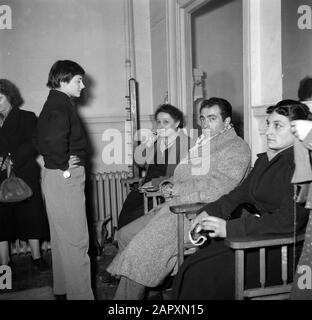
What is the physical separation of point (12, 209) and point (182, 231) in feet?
5.56

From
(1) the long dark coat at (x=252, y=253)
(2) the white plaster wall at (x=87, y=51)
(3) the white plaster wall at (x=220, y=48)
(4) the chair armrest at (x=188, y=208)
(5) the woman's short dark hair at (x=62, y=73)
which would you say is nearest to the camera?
(1) the long dark coat at (x=252, y=253)

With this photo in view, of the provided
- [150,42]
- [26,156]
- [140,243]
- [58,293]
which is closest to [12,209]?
[26,156]

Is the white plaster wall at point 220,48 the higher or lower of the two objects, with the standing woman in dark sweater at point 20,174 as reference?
higher

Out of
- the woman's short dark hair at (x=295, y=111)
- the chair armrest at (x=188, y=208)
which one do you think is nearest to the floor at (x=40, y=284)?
the chair armrest at (x=188, y=208)

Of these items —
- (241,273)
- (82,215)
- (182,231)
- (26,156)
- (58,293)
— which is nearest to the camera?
(241,273)

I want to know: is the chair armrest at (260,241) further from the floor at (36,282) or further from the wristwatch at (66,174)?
the floor at (36,282)

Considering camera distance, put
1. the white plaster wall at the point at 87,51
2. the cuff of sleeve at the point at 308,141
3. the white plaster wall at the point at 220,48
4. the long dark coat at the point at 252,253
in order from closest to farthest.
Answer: the cuff of sleeve at the point at 308,141 < the long dark coat at the point at 252,253 < the white plaster wall at the point at 87,51 < the white plaster wall at the point at 220,48

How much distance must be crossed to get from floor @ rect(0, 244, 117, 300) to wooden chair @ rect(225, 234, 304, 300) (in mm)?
1276

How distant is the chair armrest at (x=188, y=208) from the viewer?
2156 millimetres

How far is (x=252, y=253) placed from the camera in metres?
1.87

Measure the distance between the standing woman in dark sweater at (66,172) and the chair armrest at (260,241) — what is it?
1045 millimetres

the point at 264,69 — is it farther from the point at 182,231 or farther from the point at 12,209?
the point at 12,209

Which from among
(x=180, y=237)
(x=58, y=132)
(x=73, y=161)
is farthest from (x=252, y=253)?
(x=58, y=132)

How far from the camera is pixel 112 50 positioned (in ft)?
13.1
